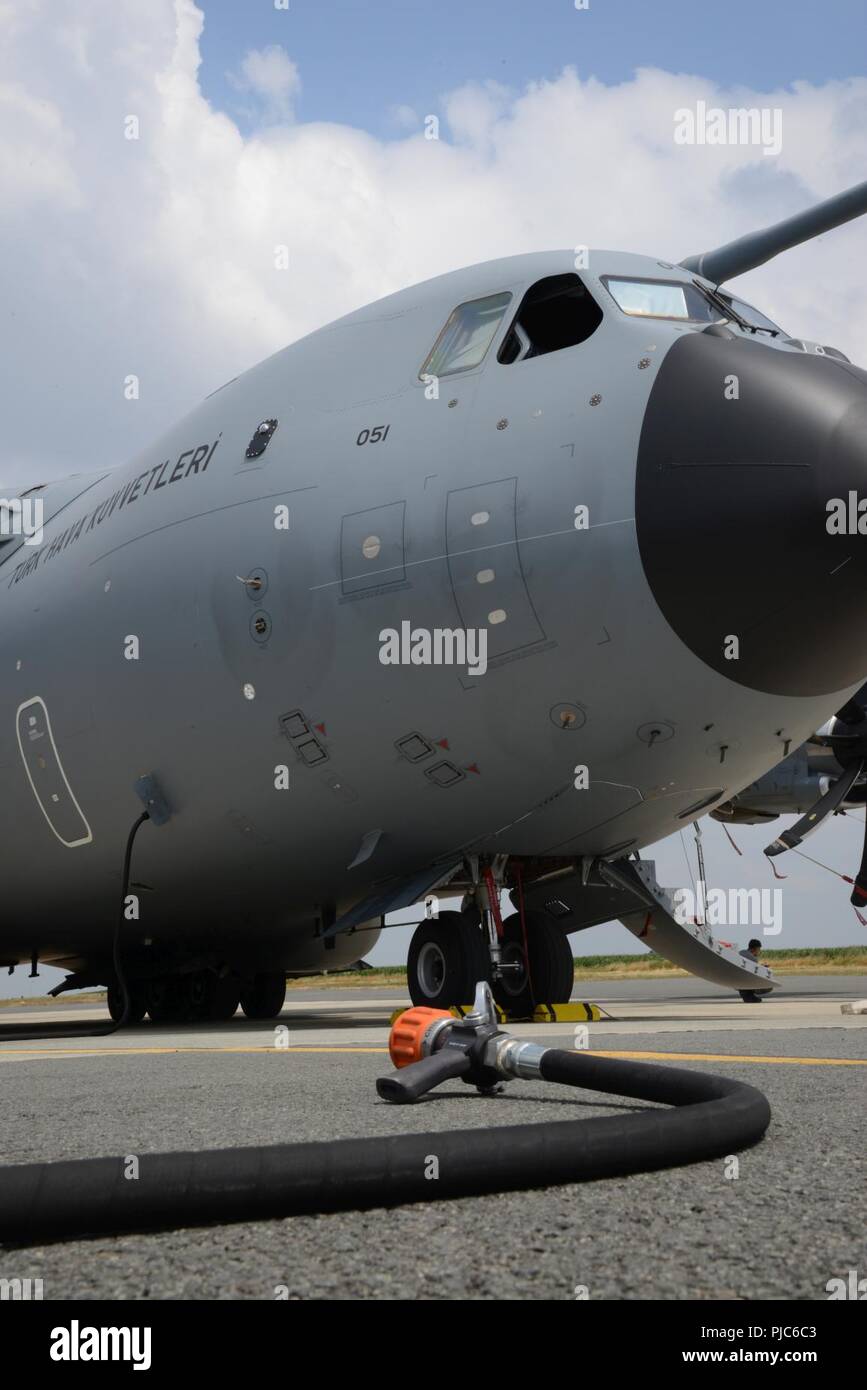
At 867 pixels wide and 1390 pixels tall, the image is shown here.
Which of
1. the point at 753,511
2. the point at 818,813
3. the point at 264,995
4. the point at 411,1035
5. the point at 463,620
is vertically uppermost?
the point at 753,511

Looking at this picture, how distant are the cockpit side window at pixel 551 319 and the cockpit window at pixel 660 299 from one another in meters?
0.23

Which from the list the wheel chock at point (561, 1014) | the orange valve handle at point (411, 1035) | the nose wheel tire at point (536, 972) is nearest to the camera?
the orange valve handle at point (411, 1035)

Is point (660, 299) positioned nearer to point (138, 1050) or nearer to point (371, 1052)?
point (371, 1052)

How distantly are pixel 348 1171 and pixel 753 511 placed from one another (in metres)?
6.34

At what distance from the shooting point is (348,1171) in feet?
8.87

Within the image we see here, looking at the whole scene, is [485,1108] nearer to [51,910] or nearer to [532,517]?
[532,517]

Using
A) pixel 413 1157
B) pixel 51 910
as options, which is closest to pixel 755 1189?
pixel 413 1157

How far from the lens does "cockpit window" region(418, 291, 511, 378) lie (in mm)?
9625

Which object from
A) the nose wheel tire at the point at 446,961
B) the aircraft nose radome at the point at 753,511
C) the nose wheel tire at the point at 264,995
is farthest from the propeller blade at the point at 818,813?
the aircraft nose radome at the point at 753,511

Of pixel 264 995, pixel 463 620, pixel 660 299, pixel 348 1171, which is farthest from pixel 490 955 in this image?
pixel 348 1171

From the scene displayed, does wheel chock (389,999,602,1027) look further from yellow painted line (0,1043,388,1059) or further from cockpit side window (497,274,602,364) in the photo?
cockpit side window (497,274,602,364)

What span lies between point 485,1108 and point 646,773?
531 cm

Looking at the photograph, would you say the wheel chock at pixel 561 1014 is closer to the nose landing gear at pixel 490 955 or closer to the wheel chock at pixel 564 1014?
the wheel chock at pixel 564 1014

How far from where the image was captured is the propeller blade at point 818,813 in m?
18.4
